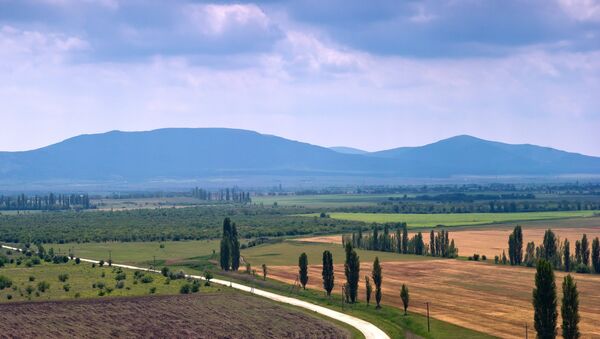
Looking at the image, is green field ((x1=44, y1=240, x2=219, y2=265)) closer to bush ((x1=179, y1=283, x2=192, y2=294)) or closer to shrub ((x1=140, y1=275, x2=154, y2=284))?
shrub ((x1=140, y1=275, x2=154, y2=284))

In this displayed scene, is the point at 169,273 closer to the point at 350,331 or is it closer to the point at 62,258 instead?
the point at 62,258

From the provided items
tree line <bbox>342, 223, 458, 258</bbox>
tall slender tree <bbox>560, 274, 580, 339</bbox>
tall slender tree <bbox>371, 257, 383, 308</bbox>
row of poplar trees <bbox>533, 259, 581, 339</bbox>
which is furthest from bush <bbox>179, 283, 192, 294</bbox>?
tall slender tree <bbox>560, 274, 580, 339</bbox>

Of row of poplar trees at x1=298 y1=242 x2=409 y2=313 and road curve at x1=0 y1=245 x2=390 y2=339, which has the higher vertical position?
row of poplar trees at x1=298 y1=242 x2=409 y2=313

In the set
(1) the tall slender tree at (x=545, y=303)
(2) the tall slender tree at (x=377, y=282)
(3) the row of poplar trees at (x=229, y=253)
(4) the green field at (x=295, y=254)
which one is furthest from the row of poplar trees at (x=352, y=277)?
(4) the green field at (x=295, y=254)

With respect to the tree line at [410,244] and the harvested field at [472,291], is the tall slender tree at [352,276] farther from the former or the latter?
the tree line at [410,244]

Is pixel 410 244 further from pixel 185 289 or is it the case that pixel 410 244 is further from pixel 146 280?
pixel 185 289
